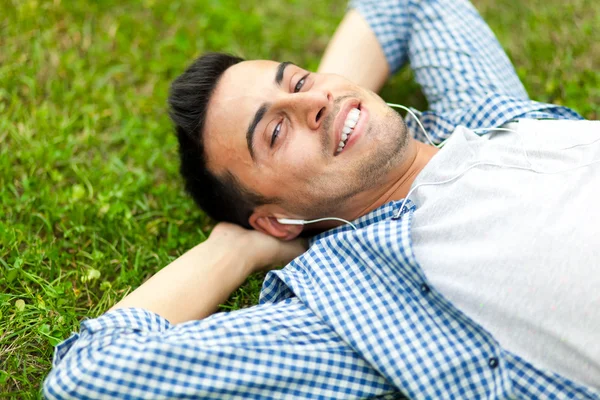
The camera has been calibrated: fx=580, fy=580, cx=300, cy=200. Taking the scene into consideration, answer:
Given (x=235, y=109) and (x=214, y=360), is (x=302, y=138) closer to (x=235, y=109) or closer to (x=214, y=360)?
(x=235, y=109)

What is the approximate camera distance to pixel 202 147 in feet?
A: 10.7

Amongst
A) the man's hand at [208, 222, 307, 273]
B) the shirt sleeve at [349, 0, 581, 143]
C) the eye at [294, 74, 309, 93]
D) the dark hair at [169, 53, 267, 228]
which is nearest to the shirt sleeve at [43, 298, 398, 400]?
the man's hand at [208, 222, 307, 273]

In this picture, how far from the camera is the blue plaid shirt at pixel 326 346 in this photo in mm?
2322

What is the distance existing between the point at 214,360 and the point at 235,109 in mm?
1340

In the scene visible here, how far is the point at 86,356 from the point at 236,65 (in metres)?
1.76

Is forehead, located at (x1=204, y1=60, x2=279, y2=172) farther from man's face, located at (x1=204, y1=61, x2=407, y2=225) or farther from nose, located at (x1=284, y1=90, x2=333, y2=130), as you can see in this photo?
nose, located at (x1=284, y1=90, x2=333, y2=130)

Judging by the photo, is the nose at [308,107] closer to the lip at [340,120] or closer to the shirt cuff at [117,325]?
the lip at [340,120]

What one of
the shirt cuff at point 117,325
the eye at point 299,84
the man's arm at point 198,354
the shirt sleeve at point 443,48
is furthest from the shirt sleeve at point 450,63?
the shirt cuff at point 117,325

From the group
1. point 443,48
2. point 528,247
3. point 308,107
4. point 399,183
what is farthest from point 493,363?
point 443,48

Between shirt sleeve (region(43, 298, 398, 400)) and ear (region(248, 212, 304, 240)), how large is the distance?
62cm

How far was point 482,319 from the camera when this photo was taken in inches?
99.3

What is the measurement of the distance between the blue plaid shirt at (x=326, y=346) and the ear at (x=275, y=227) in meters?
0.37

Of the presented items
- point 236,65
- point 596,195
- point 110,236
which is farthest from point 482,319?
point 110,236

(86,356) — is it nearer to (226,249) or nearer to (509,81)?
(226,249)
